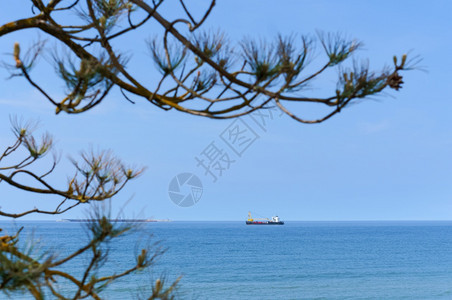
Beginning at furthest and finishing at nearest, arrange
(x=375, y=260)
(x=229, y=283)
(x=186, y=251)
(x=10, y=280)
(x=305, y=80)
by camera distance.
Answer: (x=186, y=251) < (x=375, y=260) < (x=229, y=283) < (x=305, y=80) < (x=10, y=280)

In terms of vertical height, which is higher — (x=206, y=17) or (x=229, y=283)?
(x=206, y=17)

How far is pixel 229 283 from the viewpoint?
2114 centimetres

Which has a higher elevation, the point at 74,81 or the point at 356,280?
the point at 74,81

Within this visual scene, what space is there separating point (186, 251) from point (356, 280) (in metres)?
16.9

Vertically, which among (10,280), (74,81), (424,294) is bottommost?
(424,294)

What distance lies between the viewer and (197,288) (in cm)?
1977

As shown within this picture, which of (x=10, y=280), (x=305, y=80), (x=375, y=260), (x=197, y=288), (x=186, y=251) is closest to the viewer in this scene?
(x=10, y=280)

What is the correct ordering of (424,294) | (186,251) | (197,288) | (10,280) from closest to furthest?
1. (10,280)
2. (424,294)
3. (197,288)
4. (186,251)

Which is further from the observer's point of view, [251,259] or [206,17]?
[251,259]

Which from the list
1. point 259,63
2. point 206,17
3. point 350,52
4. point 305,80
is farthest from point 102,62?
point 350,52

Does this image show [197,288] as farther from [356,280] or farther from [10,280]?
[10,280]

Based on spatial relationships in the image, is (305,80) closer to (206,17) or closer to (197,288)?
(206,17)

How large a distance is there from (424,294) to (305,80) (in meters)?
18.1

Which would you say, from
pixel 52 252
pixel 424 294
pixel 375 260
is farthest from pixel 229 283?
pixel 52 252
